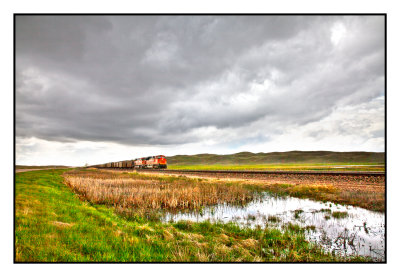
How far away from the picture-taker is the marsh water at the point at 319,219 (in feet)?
24.3

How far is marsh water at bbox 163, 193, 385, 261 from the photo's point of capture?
7.39 meters

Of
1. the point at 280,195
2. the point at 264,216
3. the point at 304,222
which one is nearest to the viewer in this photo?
the point at 304,222

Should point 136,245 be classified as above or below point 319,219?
above

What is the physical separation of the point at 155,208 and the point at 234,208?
5758 millimetres

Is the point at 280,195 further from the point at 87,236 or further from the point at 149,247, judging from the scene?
the point at 87,236

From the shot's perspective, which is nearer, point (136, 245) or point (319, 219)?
point (136, 245)

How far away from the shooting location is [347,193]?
51.1 ft

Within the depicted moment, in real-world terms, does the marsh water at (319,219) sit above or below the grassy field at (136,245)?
below

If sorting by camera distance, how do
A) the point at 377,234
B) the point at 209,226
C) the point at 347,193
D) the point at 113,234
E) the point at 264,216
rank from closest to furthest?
the point at 113,234 → the point at 377,234 → the point at 209,226 → the point at 264,216 → the point at 347,193

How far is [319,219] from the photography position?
1085 centimetres

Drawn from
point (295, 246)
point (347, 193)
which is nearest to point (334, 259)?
point (295, 246)

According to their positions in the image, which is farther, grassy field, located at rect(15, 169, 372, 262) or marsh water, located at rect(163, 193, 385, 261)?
marsh water, located at rect(163, 193, 385, 261)

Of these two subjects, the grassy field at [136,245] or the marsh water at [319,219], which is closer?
the grassy field at [136,245]

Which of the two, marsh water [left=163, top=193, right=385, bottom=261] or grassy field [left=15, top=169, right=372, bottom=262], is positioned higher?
grassy field [left=15, top=169, right=372, bottom=262]
